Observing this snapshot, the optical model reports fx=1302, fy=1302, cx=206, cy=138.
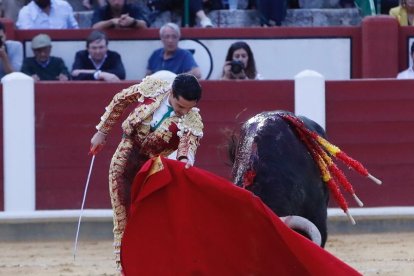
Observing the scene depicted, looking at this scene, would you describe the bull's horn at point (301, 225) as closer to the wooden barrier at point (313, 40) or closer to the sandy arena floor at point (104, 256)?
the sandy arena floor at point (104, 256)

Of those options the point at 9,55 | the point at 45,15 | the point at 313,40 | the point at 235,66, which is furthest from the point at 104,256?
the point at 313,40

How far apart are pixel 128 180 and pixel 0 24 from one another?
9.47 ft

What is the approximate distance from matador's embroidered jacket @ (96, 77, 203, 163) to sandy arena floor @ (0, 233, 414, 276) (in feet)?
4.27

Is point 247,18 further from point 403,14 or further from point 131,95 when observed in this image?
point 131,95

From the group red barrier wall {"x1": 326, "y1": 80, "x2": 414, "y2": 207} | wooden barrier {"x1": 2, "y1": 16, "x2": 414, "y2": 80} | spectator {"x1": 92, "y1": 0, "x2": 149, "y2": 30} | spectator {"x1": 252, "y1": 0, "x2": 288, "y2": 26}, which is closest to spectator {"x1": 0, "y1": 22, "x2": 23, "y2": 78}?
wooden barrier {"x1": 2, "y1": 16, "x2": 414, "y2": 80}

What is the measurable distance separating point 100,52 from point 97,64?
0.17 metres

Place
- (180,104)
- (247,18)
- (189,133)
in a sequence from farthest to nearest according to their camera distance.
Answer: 1. (247,18)
2. (189,133)
3. (180,104)

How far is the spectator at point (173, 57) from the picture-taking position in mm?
8336

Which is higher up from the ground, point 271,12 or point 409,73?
point 271,12

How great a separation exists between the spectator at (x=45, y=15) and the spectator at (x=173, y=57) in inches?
34.8

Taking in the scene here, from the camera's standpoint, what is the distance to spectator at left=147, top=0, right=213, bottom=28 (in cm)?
913

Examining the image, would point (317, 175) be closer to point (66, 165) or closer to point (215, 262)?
point (215, 262)

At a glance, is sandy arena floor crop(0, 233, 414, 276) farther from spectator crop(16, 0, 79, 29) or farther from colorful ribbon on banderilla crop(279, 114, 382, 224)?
colorful ribbon on banderilla crop(279, 114, 382, 224)

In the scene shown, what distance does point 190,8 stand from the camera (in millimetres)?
9281
